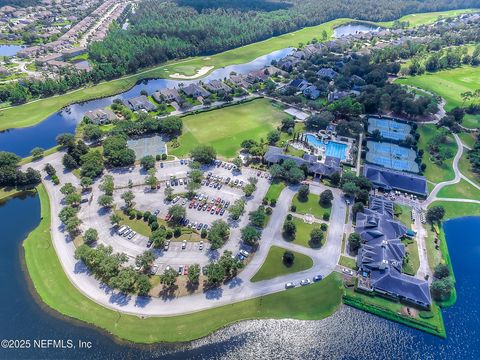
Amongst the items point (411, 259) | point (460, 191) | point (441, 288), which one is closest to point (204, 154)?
point (411, 259)

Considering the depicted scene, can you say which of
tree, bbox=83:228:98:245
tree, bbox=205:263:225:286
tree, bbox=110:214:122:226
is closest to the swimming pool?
tree, bbox=205:263:225:286

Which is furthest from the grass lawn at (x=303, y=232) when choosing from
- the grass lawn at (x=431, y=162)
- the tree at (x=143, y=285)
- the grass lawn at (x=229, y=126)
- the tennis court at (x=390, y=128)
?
the tennis court at (x=390, y=128)

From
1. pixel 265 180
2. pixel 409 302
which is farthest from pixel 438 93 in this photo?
pixel 409 302

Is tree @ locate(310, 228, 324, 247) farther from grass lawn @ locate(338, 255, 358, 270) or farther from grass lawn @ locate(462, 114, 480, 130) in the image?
grass lawn @ locate(462, 114, 480, 130)

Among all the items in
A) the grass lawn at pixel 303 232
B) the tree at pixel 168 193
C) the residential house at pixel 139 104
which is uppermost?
the residential house at pixel 139 104

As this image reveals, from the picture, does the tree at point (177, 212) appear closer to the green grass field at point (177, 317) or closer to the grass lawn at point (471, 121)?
the green grass field at point (177, 317)

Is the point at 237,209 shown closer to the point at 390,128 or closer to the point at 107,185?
the point at 107,185

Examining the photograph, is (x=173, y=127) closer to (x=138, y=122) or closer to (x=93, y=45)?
(x=138, y=122)
